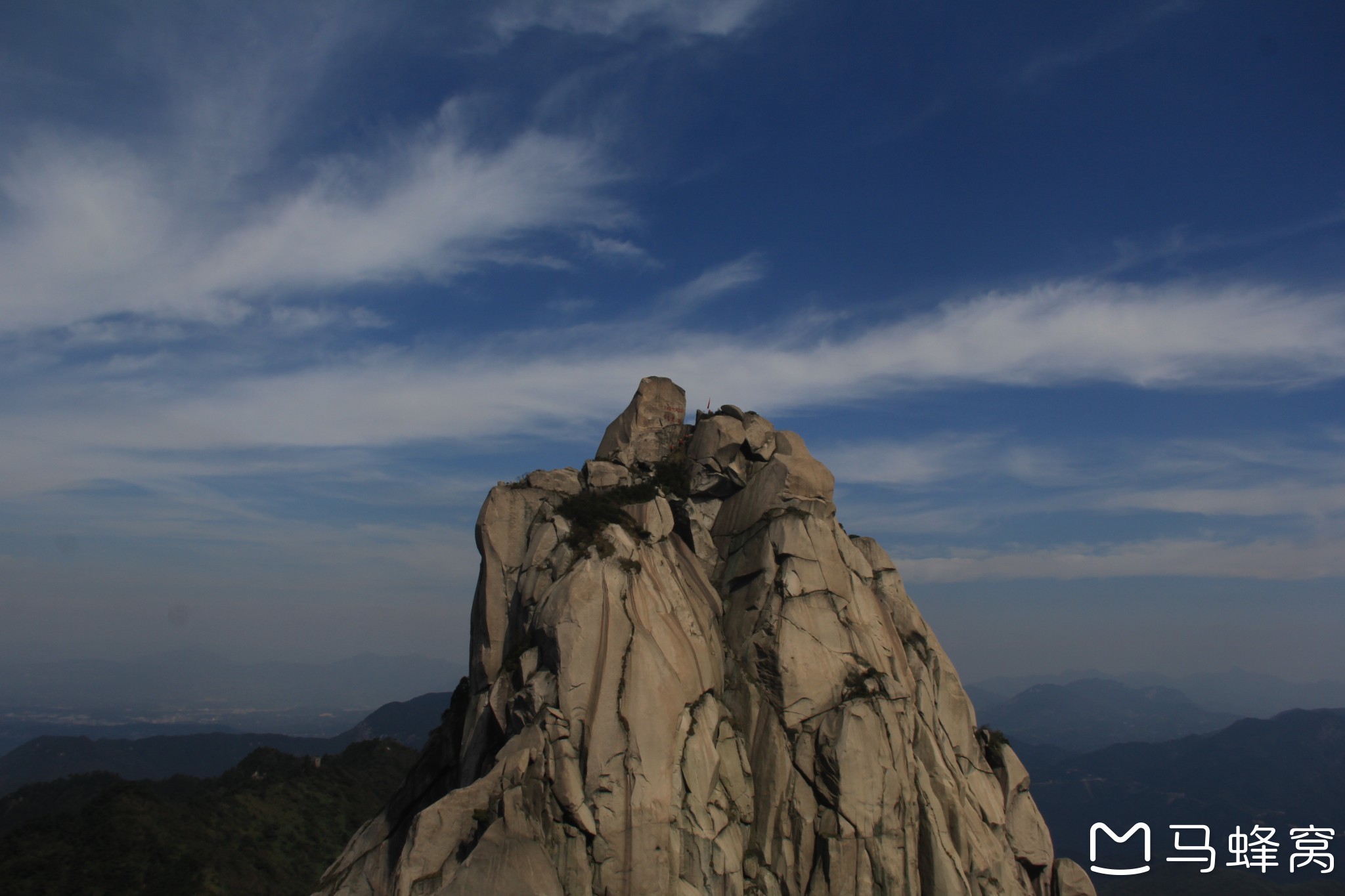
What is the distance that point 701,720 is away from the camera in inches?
1280

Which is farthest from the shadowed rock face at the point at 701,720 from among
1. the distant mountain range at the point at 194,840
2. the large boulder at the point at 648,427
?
the distant mountain range at the point at 194,840

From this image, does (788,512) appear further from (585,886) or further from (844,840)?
(585,886)

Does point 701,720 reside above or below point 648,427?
below

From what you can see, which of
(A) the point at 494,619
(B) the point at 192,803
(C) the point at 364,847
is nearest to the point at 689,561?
(A) the point at 494,619

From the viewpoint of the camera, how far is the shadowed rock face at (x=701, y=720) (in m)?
28.8

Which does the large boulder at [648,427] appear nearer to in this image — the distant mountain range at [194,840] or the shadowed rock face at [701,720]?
the shadowed rock face at [701,720]

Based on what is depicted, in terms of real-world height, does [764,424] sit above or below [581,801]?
above

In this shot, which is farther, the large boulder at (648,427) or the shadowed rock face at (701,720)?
the large boulder at (648,427)

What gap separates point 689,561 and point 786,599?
5.04 metres

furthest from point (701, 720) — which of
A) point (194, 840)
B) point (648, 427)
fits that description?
point (194, 840)

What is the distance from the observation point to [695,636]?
114 ft

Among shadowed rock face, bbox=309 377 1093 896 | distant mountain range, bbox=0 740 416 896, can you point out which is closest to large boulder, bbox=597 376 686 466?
shadowed rock face, bbox=309 377 1093 896

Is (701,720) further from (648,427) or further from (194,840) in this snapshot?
(194,840)

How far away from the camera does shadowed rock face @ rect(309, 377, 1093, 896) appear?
28766 millimetres
